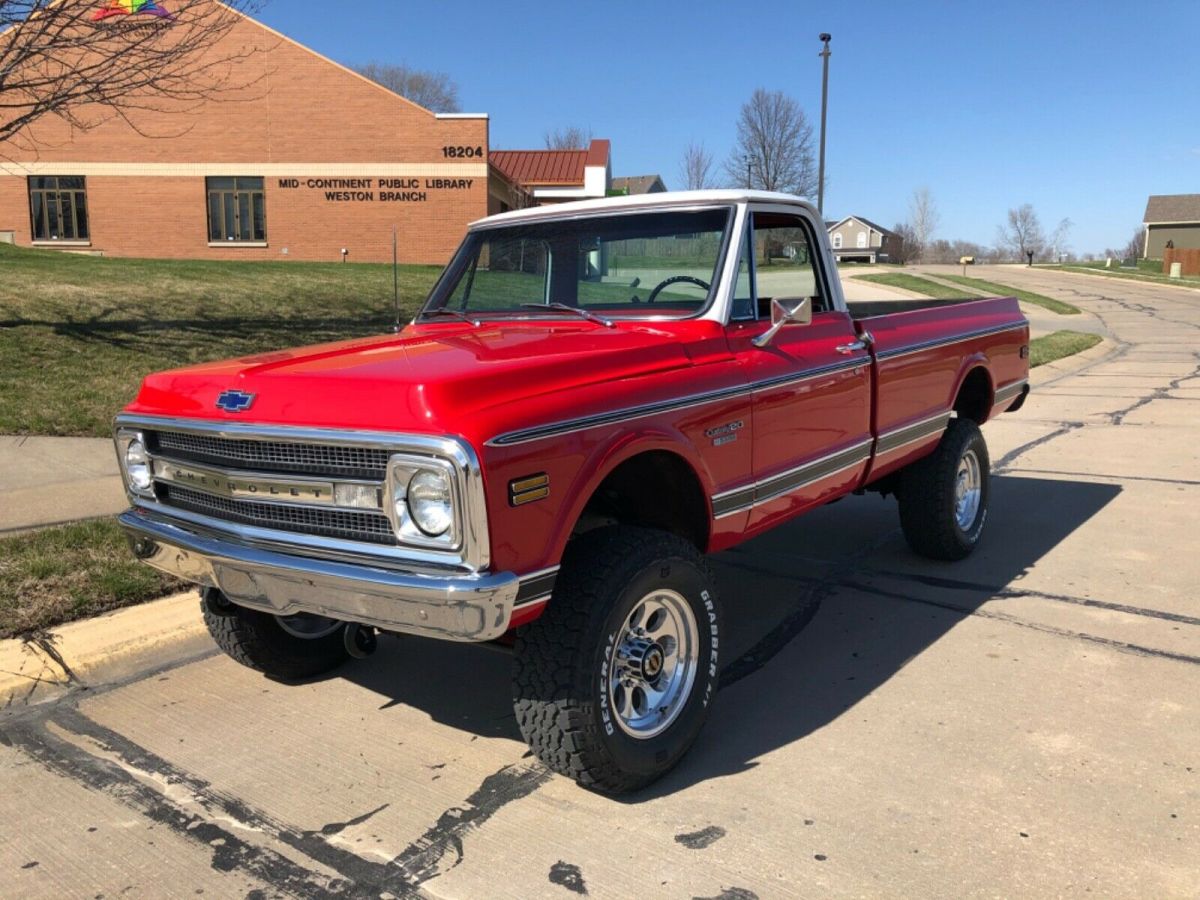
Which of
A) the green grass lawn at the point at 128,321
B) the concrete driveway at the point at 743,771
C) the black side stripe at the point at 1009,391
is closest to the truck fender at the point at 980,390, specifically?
the black side stripe at the point at 1009,391

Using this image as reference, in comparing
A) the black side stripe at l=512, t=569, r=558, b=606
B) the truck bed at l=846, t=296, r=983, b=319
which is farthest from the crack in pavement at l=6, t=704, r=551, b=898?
the truck bed at l=846, t=296, r=983, b=319

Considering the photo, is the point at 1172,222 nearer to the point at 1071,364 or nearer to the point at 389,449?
the point at 1071,364

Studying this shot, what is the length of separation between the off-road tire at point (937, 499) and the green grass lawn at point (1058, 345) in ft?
32.3

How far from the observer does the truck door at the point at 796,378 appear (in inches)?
150

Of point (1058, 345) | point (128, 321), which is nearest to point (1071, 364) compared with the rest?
point (1058, 345)

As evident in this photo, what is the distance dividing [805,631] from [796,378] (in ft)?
4.26

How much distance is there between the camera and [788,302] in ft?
12.3

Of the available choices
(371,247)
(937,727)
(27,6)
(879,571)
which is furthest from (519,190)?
(937,727)

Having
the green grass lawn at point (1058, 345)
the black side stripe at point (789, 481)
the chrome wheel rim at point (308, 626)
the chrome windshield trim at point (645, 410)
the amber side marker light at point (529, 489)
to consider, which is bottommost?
the chrome wheel rim at point (308, 626)

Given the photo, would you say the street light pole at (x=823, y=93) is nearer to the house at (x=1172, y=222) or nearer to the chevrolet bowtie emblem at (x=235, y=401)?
the chevrolet bowtie emblem at (x=235, y=401)

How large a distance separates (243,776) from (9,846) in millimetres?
682

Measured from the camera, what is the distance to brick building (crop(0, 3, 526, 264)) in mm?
30766

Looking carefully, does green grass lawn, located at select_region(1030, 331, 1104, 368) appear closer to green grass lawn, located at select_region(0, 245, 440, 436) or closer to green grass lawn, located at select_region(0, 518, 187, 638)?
green grass lawn, located at select_region(0, 245, 440, 436)

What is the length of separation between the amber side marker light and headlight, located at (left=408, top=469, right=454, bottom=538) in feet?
0.58
